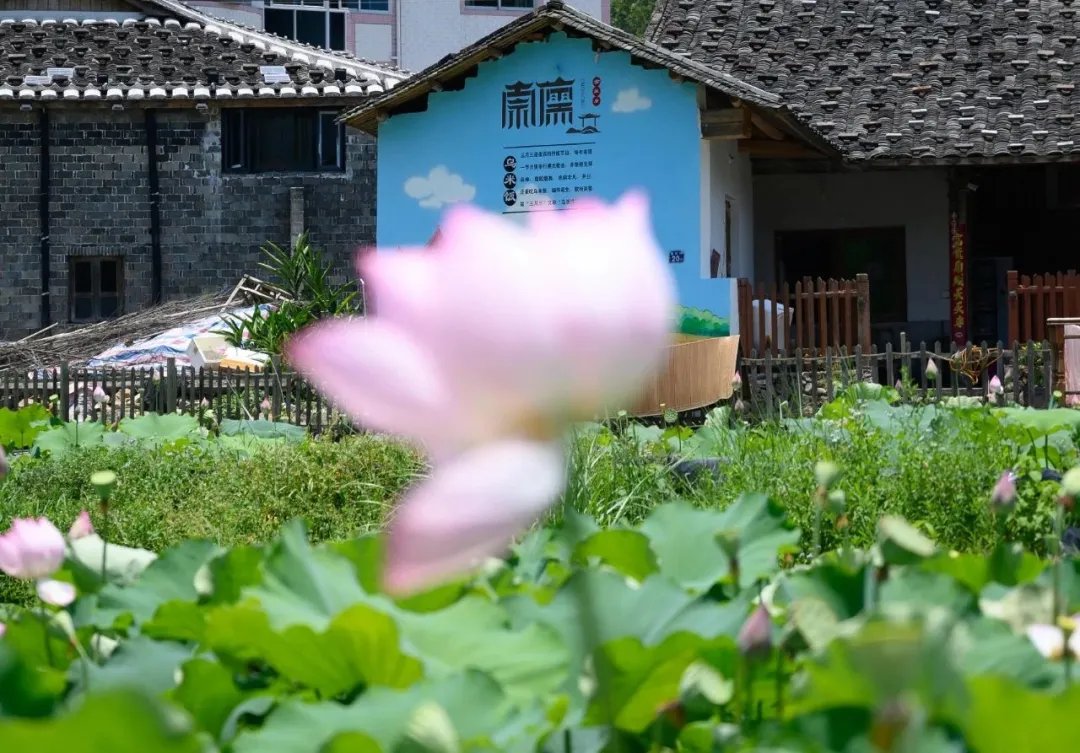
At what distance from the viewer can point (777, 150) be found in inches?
687

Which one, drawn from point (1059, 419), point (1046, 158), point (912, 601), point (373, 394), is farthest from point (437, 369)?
point (1046, 158)

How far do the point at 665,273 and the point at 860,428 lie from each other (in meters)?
5.80

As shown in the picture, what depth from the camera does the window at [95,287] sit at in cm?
2272

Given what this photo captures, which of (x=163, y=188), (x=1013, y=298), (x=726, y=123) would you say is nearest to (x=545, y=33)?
(x=726, y=123)

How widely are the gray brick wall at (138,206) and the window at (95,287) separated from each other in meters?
0.15

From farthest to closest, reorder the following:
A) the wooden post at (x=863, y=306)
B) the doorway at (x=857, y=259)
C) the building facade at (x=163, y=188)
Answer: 1. the building facade at (x=163, y=188)
2. the doorway at (x=857, y=259)
3. the wooden post at (x=863, y=306)

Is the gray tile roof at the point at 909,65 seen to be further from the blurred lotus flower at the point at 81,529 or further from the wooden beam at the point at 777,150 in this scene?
the blurred lotus flower at the point at 81,529

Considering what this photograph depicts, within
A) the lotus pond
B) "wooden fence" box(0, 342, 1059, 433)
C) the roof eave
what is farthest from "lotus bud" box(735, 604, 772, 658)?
the roof eave

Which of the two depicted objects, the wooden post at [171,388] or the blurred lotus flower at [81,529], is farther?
the wooden post at [171,388]

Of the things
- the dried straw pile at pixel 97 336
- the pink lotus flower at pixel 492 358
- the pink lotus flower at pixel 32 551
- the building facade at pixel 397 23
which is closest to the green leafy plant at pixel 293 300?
the dried straw pile at pixel 97 336

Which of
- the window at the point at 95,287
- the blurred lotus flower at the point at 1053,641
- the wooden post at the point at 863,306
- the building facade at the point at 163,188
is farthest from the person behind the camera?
the window at the point at 95,287

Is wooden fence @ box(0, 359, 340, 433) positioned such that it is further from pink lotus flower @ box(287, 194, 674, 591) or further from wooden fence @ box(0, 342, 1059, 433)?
pink lotus flower @ box(287, 194, 674, 591)

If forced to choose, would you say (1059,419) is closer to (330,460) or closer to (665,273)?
(330,460)

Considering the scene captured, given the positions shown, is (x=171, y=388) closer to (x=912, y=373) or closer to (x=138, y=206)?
(x=912, y=373)
